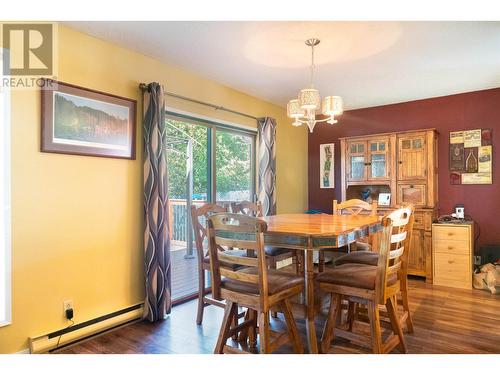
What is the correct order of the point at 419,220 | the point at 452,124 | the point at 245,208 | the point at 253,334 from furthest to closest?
1. the point at 452,124
2. the point at 419,220
3. the point at 245,208
4. the point at 253,334

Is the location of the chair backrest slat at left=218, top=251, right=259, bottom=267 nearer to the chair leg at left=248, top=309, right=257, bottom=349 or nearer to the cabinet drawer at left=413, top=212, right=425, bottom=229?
the chair leg at left=248, top=309, right=257, bottom=349

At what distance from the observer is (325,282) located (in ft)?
6.78

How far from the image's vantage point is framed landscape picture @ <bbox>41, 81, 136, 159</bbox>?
2.23 metres

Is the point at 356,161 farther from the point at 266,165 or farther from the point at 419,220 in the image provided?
the point at 266,165

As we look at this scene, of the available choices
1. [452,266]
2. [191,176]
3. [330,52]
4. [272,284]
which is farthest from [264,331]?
[452,266]

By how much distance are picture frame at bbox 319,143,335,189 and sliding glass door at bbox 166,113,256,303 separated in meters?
1.62

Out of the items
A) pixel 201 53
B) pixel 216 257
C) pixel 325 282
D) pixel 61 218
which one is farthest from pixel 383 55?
pixel 61 218

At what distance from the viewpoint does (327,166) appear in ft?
16.4

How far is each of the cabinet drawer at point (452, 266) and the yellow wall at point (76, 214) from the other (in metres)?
3.25

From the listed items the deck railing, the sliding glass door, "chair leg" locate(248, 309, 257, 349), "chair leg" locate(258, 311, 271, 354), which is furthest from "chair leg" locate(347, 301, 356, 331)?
the deck railing

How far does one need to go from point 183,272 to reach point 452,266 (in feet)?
9.95

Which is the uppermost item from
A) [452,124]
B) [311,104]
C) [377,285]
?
[452,124]
